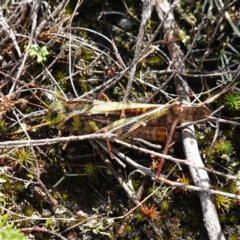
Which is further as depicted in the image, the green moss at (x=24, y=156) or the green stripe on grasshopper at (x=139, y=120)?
the green moss at (x=24, y=156)

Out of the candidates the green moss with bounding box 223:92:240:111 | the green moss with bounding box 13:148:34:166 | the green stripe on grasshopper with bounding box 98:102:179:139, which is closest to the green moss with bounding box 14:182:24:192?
the green moss with bounding box 13:148:34:166

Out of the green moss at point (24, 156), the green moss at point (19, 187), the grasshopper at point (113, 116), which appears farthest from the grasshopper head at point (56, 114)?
the green moss at point (19, 187)

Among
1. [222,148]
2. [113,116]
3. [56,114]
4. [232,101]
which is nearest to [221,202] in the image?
[222,148]

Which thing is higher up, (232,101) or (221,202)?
(232,101)

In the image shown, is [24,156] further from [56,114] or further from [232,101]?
[232,101]

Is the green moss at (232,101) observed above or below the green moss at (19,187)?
above

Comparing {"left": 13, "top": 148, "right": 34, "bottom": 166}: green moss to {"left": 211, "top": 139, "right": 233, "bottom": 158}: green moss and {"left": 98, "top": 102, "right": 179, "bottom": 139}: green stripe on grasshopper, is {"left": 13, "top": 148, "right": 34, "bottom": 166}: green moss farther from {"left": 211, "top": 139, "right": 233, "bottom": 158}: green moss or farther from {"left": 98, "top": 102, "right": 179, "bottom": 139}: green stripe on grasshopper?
{"left": 211, "top": 139, "right": 233, "bottom": 158}: green moss

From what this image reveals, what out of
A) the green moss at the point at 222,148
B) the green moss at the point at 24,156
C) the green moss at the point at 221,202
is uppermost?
the green moss at the point at 222,148

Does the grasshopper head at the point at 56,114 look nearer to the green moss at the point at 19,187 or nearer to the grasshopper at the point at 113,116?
the grasshopper at the point at 113,116
